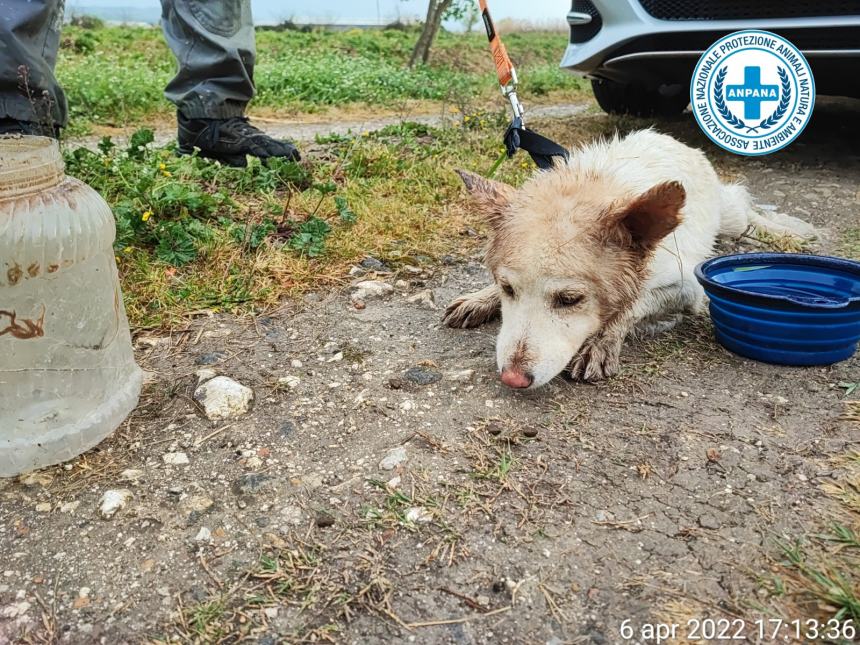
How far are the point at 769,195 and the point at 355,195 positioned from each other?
3.27 meters

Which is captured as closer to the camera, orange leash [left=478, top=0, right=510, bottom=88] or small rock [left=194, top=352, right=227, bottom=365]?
small rock [left=194, top=352, right=227, bottom=365]

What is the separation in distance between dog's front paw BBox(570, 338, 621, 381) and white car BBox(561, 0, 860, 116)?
3.49m

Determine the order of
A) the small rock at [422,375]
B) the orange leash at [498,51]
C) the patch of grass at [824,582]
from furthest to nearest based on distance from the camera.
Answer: the orange leash at [498,51] < the small rock at [422,375] < the patch of grass at [824,582]

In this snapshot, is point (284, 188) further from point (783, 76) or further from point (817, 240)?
point (783, 76)

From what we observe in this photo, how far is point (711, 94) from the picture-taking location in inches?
223

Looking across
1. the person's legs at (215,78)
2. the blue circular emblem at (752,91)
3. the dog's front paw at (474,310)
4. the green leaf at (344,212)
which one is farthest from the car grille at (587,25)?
the dog's front paw at (474,310)

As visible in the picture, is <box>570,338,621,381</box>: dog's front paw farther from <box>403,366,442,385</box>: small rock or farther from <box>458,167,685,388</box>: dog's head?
<box>403,366,442,385</box>: small rock

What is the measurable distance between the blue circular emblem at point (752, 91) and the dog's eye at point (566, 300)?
357 centimetres

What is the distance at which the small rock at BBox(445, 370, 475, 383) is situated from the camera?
2.91m

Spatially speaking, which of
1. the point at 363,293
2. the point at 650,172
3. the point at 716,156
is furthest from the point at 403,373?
the point at 716,156

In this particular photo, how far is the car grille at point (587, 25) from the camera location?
19.7 feet

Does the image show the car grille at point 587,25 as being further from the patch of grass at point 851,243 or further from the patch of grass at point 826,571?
the patch of grass at point 826,571

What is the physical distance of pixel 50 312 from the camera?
2.32 metres

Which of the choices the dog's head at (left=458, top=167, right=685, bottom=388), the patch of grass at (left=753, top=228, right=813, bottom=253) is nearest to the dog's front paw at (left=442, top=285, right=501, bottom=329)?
the dog's head at (left=458, top=167, right=685, bottom=388)
